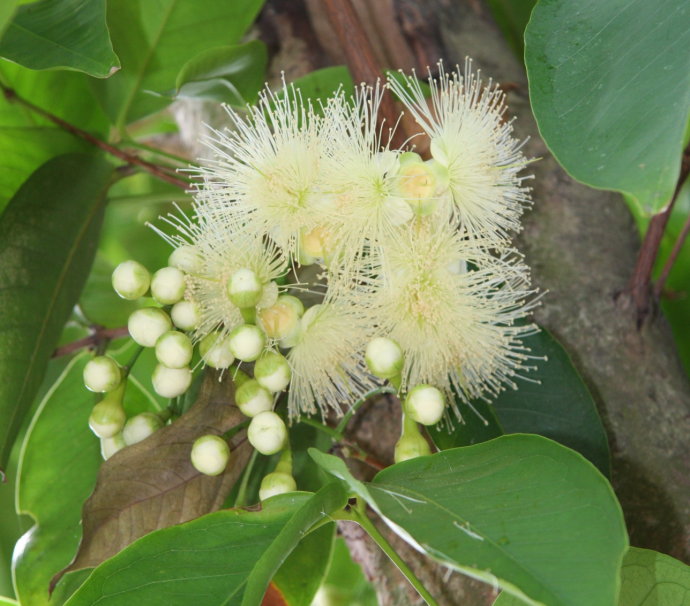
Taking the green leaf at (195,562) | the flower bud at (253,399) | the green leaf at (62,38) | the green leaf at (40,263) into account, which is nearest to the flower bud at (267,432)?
the flower bud at (253,399)

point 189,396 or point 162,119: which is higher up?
point 162,119

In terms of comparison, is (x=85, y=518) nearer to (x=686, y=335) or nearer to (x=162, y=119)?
(x=686, y=335)

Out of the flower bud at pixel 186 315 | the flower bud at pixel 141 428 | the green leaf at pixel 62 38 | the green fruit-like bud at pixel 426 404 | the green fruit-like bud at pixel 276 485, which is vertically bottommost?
the green fruit-like bud at pixel 276 485

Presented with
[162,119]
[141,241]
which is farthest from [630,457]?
[162,119]

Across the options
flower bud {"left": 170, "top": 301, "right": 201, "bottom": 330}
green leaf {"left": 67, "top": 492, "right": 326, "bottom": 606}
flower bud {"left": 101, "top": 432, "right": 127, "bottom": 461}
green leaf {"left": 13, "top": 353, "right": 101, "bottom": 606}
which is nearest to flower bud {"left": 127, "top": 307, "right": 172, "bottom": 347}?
flower bud {"left": 170, "top": 301, "right": 201, "bottom": 330}

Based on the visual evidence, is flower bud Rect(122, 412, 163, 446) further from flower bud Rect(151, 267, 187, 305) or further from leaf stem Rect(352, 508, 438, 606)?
leaf stem Rect(352, 508, 438, 606)

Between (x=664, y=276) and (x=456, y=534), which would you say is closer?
(x=456, y=534)

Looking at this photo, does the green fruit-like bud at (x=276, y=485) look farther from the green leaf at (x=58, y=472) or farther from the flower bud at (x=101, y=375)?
the green leaf at (x=58, y=472)
